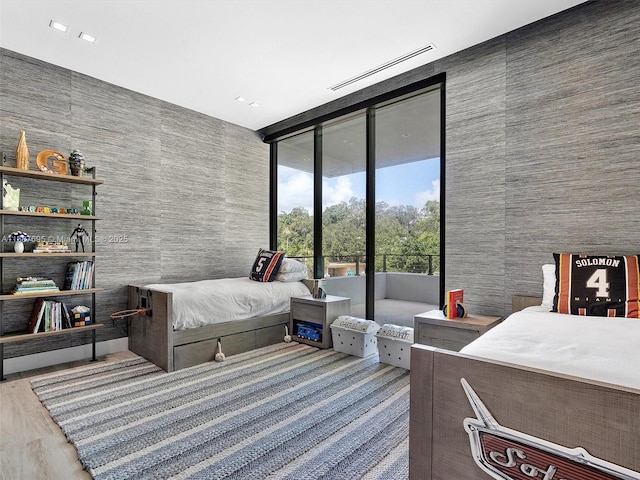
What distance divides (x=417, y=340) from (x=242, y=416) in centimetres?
142

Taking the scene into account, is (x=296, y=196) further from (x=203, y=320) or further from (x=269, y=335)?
(x=203, y=320)

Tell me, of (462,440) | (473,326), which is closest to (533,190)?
(473,326)

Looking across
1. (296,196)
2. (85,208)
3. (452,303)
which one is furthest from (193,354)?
(296,196)

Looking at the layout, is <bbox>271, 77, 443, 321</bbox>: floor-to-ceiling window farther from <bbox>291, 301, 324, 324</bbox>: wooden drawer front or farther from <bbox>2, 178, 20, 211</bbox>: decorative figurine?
<bbox>2, 178, 20, 211</bbox>: decorative figurine

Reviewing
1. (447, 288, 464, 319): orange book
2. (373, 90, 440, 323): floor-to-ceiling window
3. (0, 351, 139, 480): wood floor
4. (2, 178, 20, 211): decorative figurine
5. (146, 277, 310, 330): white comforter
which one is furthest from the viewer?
(373, 90, 440, 323): floor-to-ceiling window

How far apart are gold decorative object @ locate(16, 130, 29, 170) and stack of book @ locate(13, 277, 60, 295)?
0.92 metres

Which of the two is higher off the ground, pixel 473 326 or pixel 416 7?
pixel 416 7

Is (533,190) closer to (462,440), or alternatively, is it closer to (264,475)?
(462,440)

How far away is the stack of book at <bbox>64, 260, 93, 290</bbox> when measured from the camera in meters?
3.16

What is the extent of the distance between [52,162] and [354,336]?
3.14m

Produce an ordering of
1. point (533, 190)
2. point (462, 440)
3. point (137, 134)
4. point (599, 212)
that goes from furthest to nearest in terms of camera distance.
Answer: point (137, 134)
point (533, 190)
point (599, 212)
point (462, 440)

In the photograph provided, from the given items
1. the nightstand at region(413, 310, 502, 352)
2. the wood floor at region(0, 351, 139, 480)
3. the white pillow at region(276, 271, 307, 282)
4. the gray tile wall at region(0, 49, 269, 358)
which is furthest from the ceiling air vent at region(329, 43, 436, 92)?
the wood floor at region(0, 351, 139, 480)

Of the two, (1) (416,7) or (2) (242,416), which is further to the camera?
(1) (416,7)

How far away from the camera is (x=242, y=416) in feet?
7.16
